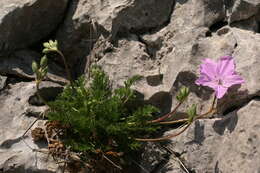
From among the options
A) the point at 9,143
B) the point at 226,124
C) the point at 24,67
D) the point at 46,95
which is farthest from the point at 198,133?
the point at 24,67

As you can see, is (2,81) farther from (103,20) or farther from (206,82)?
(206,82)

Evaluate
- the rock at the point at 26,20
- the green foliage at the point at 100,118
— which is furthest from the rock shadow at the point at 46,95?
the rock at the point at 26,20

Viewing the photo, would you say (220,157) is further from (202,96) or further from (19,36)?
(19,36)

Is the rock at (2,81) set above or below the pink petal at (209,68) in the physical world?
below

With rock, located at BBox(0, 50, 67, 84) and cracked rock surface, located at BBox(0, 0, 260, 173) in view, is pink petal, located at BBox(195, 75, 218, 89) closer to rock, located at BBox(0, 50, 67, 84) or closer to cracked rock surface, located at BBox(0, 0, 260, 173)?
cracked rock surface, located at BBox(0, 0, 260, 173)

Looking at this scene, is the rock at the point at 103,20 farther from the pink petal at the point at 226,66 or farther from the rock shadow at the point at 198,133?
the rock shadow at the point at 198,133

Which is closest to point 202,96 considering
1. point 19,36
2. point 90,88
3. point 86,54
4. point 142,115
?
point 142,115
